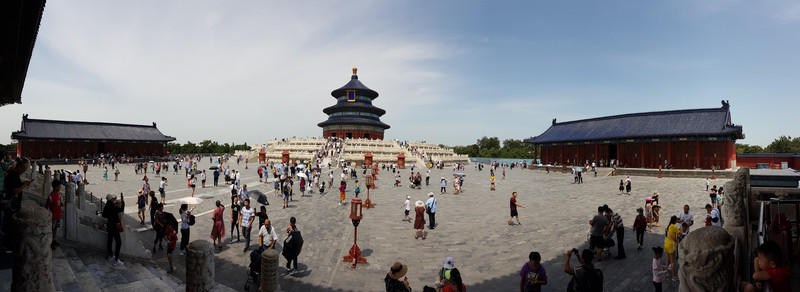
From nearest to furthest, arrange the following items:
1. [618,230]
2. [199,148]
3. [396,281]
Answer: [396,281] → [618,230] → [199,148]

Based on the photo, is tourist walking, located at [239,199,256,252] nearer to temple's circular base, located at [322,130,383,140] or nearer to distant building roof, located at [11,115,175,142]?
distant building roof, located at [11,115,175,142]

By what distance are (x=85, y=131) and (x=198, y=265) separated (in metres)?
63.2

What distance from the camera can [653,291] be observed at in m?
6.88

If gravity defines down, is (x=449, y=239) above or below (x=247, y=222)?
below

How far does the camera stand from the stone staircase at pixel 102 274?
5641 millimetres

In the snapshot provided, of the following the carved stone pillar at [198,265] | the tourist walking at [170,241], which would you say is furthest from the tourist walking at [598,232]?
the tourist walking at [170,241]

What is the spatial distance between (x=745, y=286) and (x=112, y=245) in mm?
10698

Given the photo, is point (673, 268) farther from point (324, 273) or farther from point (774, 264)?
point (324, 273)

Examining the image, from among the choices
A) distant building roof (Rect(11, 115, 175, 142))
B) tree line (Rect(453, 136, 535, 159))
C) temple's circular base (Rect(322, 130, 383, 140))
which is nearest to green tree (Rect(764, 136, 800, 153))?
tree line (Rect(453, 136, 535, 159))

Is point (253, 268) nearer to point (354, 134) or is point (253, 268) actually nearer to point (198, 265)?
point (198, 265)

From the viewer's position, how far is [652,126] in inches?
1388

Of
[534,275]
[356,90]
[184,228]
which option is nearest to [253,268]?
[184,228]

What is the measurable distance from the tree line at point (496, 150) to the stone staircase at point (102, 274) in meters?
75.2

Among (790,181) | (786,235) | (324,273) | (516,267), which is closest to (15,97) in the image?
(324,273)
